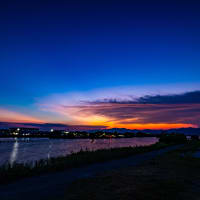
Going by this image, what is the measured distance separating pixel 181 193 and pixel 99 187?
3344mm

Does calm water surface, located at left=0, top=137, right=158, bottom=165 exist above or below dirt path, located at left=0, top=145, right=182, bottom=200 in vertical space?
below

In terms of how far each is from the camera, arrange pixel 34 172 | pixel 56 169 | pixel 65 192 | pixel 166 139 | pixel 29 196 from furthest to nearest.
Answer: pixel 166 139 → pixel 56 169 → pixel 34 172 → pixel 65 192 → pixel 29 196

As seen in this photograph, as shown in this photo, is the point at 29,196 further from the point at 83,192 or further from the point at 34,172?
the point at 34,172

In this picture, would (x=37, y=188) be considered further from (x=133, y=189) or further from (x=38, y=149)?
(x=38, y=149)

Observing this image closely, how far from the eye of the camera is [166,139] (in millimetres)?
62375

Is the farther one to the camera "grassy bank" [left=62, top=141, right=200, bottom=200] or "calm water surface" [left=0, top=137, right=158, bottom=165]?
"calm water surface" [left=0, top=137, right=158, bottom=165]

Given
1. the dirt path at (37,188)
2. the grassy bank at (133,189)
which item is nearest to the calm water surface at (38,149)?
the dirt path at (37,188)

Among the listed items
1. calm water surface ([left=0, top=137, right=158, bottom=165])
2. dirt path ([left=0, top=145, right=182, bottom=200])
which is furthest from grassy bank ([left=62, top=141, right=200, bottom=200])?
calm water surface ([left=0, top=137, right=158, bottom=165])

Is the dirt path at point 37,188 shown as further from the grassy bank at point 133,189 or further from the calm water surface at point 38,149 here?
the calm water surface at point 38,149

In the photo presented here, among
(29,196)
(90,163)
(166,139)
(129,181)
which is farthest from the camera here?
(166,139)

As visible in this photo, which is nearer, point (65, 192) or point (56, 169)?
point (65, 192)

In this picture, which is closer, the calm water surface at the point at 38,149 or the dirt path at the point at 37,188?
the dirt path at the point at 37,188

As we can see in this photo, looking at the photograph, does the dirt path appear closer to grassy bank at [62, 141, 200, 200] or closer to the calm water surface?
grassy bank at [62, 141, 200, 200]

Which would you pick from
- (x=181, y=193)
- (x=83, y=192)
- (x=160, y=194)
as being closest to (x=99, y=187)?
(x=83, y=192)
